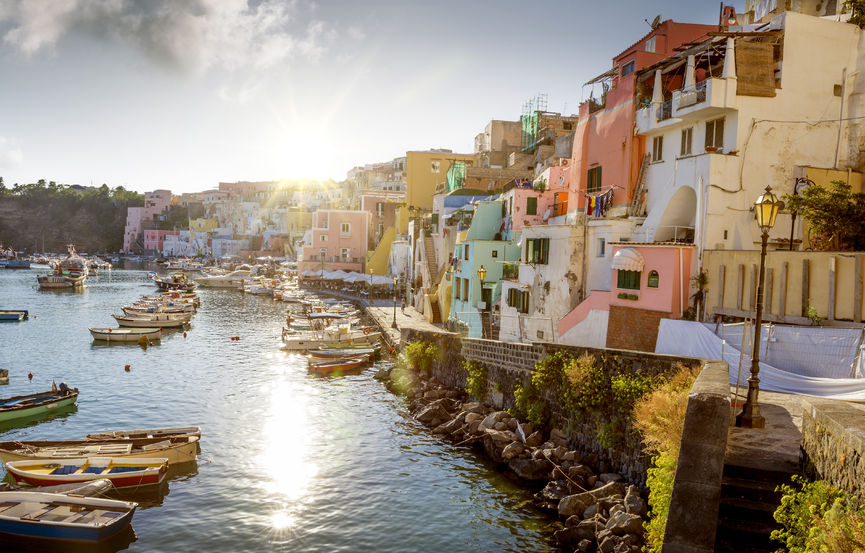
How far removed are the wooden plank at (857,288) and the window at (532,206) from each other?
2199 cm

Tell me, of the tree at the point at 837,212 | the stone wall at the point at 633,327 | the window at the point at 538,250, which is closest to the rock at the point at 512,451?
the stone wall at the point at 633,327

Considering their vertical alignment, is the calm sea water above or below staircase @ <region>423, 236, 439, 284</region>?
below

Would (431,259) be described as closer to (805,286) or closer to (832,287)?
(805,286)

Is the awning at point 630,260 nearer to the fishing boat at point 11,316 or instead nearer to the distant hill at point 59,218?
the fishing boat at point 11,316

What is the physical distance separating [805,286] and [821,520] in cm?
1213

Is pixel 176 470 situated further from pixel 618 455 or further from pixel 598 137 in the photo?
pixel 598 137

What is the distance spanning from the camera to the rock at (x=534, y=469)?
1882 cm

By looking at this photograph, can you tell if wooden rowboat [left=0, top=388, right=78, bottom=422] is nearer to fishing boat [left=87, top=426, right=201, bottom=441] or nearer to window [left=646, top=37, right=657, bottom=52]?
fishing boat [left=87, top=426, right=201, bottom=441]

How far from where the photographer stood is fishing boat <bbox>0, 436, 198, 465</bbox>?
2025 centimetres

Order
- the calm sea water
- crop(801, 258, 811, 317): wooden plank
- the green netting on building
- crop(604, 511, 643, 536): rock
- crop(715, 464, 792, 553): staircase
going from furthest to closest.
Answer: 1. the green netting on building
2. crop(801, 258, 811, 317): wooden plank
3. the calm sea water
4. crop(604, 511, 643, 536): rock
5. crop(715, 464, 792, 553): staircase

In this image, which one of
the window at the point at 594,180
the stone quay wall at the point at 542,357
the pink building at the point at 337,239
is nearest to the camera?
the stone quay wall at the point at 542,357

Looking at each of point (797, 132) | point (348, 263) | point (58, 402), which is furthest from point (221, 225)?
point (797, 132)

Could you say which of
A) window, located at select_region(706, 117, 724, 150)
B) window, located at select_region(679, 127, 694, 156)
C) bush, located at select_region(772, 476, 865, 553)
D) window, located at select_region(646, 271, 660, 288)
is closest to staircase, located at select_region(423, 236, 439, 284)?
window, located at select_region(679, 127, 694, 156)

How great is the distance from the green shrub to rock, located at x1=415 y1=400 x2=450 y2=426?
4.82 ft
